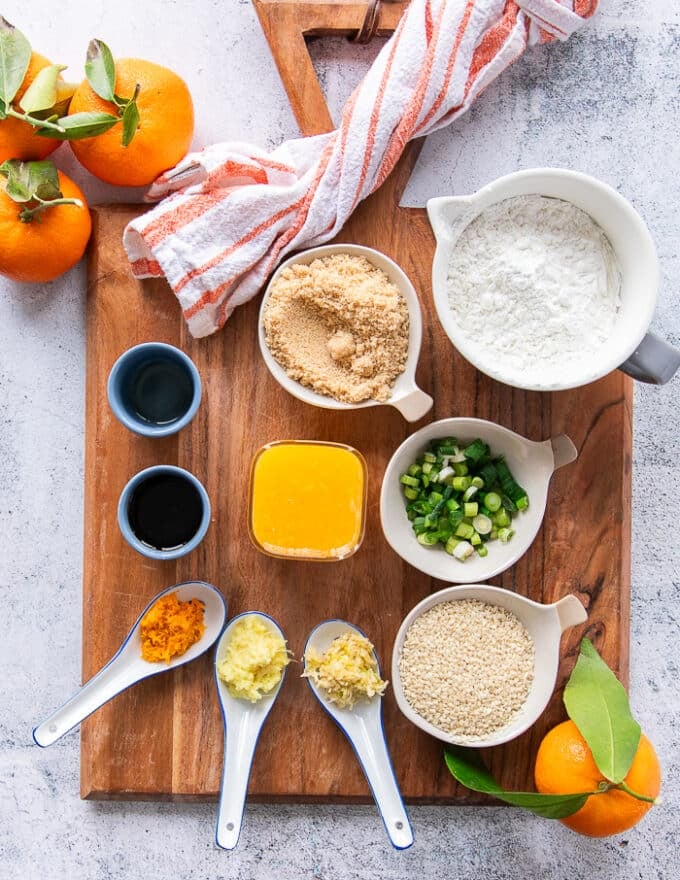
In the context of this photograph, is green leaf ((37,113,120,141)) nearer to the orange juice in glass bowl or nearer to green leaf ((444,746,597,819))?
the orange juice in glass bowl

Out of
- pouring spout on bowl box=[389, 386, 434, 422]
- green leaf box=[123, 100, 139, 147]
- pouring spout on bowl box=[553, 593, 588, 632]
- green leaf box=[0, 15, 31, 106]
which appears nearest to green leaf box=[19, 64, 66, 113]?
green leaf box=[0, 15, 31, 106]

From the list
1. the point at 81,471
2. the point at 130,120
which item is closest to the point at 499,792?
the point at 81,471

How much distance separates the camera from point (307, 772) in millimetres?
1378

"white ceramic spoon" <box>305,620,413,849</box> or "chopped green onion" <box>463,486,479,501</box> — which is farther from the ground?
"chopped green onion" <box>463,486,479,501</box>

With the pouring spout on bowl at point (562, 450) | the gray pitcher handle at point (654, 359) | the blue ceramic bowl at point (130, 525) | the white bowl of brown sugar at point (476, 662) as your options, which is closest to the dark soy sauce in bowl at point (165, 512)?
the blue ceramic bowl at point (130, 525)

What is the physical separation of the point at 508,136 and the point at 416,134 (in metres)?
0.21

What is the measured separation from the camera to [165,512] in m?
1.31

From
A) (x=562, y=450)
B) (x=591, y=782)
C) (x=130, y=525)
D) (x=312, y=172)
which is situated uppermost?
(x=312, y=172)

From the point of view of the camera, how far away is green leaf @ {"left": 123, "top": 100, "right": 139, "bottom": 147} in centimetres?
123

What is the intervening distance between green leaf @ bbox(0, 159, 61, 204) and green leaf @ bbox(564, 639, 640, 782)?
1.20 metres

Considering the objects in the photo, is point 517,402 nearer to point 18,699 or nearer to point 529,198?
point 529,198

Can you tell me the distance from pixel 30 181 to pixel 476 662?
3.62 ft

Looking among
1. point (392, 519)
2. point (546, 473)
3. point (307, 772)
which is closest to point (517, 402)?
point (546, 473)

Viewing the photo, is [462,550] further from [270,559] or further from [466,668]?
[270,559]
